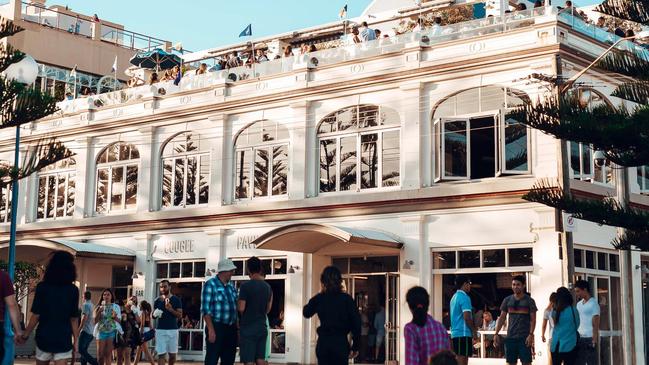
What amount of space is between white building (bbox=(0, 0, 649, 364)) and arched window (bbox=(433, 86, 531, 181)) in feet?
0.12

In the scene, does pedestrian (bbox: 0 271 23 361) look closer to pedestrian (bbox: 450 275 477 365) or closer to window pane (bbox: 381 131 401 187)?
pedestrian (bbox: 450 275 477 365)

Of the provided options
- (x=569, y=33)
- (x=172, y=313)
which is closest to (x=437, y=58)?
(x=569, y=33)

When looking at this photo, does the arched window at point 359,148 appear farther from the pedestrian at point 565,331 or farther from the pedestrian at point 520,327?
the pedestrian at point 565,331

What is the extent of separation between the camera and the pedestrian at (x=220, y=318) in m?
12.5

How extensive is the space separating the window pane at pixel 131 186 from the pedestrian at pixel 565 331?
67.0 feet

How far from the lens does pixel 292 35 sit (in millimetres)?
32969

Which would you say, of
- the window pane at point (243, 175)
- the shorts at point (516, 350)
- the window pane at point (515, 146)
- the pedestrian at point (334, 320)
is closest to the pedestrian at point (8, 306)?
the pedestrian at point (334, 320)

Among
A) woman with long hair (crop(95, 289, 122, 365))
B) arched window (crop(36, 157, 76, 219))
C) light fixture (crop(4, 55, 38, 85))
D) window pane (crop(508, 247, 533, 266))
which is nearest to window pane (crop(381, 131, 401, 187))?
window pane (crop(508, 247, 533, 266))

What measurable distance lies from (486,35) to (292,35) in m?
9.90

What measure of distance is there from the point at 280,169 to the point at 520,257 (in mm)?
7994

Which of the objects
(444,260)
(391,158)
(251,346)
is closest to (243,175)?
(391,158)

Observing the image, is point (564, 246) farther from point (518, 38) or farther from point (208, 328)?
point (208, 328)

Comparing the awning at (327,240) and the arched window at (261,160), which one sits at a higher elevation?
the arched window at (261,160)

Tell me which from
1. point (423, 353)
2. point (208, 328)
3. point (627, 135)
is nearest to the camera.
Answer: point (423, 353)
